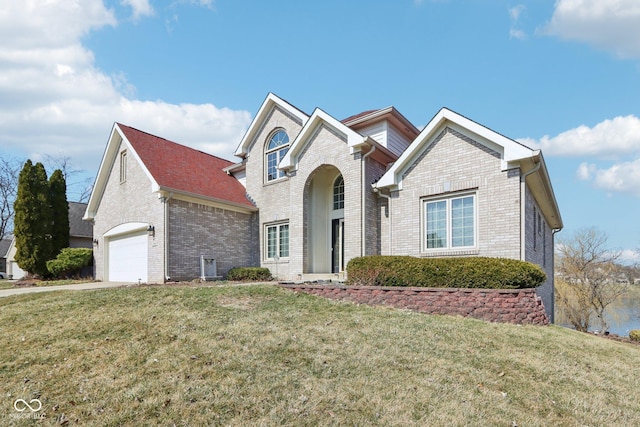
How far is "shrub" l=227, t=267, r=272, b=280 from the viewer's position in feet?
50.8

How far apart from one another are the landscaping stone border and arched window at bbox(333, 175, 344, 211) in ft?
20.6

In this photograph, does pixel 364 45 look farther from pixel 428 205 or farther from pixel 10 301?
pixel 10 301

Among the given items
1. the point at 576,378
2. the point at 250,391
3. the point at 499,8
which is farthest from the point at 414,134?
the point at 250,391

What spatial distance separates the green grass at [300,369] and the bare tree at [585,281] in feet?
66.8

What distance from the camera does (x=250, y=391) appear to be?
4.49 meters

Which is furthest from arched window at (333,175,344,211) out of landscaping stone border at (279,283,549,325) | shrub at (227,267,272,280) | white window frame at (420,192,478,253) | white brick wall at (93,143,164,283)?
white brick wall at (93,143,164,283)

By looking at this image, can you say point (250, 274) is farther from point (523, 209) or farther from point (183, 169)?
point (523, 209)

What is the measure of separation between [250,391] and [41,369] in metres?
3.08

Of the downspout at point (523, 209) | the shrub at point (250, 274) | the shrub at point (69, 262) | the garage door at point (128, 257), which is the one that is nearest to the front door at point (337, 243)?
the shrub at point (250, 274)

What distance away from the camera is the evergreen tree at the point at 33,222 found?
2006 cm

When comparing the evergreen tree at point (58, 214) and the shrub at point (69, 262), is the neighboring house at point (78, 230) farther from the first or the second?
the shrub at point (69, 262)

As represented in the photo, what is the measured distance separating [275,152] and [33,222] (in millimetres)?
13680

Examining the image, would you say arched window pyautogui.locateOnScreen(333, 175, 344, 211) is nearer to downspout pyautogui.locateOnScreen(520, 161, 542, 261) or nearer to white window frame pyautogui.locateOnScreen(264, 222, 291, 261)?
white window frame pyautogui.locateOnScreen(264, 222, 291, 261)

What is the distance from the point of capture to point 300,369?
511cm
